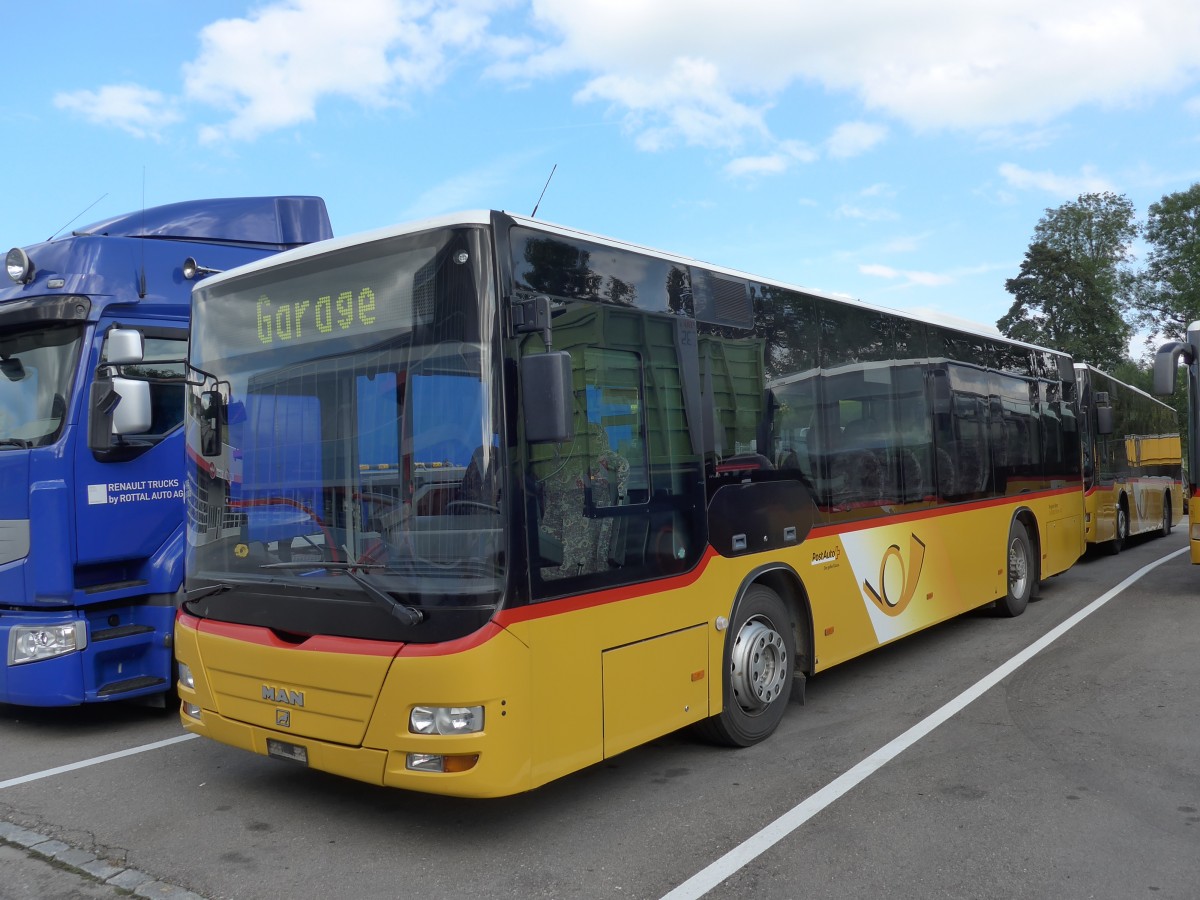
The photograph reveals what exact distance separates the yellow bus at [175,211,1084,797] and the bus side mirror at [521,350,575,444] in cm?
1

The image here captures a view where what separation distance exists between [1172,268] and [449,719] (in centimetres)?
6255

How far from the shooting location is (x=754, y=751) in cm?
595

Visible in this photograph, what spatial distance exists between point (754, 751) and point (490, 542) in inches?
102

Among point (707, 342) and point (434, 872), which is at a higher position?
point (707, 342)

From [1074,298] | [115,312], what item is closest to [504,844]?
[115,312]

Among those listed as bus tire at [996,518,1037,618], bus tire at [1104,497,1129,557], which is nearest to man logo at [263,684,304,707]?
bus tire at [996,518,1037,618]

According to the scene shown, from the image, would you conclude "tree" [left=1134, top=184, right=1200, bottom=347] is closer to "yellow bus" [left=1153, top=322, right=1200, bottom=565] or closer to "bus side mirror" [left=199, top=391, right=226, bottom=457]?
"yellow bus" [left=1153, top=322, right=1200, bottom=565]

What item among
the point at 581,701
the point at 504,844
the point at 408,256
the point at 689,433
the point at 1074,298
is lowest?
the point at 504,844

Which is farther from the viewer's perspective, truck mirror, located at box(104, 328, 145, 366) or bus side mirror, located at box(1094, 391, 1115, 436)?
bus side mirror, located at box(1094, 391, 1115, 436)

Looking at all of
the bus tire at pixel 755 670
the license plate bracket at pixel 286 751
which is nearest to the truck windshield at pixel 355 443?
the license plate bracket at pixel 286 751

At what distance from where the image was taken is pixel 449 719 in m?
4.23

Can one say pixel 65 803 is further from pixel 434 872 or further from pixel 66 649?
pixel 434 872

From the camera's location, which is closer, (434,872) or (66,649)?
(434,872)

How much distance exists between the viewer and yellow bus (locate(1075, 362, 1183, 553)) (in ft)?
50.0
